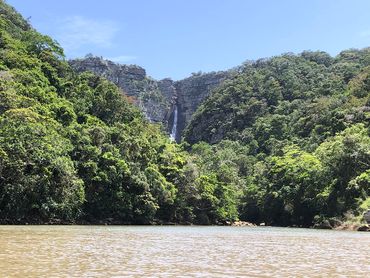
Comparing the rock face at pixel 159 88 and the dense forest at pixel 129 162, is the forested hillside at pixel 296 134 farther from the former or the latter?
the rock face at pixel 159 88

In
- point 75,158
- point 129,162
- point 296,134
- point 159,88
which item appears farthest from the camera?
point 159,88

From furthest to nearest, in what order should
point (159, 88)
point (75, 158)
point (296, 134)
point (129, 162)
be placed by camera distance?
point (159, 88), point (296, 134), point (129, 162), point (75, 158)

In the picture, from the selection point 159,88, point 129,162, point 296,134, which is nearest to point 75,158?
point 129,162

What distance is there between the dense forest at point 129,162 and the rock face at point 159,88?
53103 millimetres

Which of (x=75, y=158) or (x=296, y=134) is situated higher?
(x=296, y=134)

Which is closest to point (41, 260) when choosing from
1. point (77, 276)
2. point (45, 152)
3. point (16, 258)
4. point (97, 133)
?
point (16, 258)

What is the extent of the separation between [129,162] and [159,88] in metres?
122

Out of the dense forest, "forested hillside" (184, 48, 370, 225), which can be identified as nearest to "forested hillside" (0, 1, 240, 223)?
the dense forest

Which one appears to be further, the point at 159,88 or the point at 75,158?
the point at 159,88

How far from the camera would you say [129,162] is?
58719 mm

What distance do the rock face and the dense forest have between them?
53103mm

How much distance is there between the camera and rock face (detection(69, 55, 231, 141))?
157 m

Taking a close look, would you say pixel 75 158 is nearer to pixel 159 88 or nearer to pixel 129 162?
pixel 129 162

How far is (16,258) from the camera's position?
13.6m
